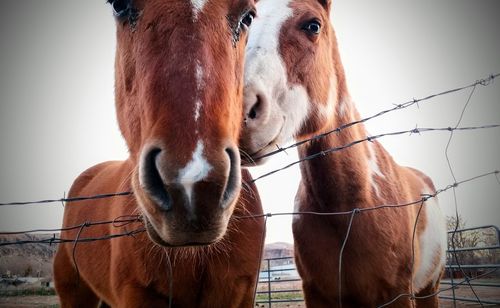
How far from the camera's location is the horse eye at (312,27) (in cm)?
290

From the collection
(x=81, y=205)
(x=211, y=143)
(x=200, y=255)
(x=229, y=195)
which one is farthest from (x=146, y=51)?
(x=81, y=205)

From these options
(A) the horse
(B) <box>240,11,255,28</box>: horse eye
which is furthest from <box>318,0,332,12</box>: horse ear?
(B) <box>240,11,255,28</box>: horse eye

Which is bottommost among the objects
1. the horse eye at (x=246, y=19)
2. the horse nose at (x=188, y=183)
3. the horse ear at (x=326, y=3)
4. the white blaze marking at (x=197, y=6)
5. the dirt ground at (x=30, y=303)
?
the dirt ground at (x=30, y=303)

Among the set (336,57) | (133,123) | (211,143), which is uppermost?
(336,57)

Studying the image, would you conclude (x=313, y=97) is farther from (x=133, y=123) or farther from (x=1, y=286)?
(x=1, y=286)

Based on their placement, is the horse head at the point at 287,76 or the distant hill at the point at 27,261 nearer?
the horse head at the point at 287,76

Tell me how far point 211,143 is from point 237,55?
73cm

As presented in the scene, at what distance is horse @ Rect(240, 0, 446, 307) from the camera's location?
256 cm

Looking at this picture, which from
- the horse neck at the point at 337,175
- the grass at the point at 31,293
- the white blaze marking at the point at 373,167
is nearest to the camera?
the horse neck at the point at 337,175

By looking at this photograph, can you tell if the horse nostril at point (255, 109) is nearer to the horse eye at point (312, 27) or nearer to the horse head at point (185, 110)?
the horse head at point (185, 110)

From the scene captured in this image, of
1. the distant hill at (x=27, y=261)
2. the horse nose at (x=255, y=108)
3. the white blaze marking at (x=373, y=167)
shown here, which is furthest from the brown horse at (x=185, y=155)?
the distant hill at (x=27, y=261)

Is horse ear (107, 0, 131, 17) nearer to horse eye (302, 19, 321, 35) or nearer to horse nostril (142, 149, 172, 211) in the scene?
horse nostril (142, 149, 172, 211)

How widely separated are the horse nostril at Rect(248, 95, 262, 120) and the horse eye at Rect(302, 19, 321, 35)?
101cm

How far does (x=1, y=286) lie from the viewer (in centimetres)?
2520
